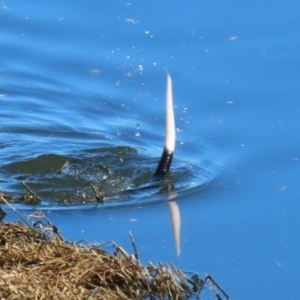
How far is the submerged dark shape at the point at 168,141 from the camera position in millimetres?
6191

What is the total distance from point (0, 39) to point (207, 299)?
4455 mm

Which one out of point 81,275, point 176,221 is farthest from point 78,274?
point 176,221

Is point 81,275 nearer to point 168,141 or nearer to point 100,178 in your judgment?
point 168,141

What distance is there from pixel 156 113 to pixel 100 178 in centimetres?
101

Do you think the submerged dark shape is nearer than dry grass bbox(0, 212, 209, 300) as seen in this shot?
No

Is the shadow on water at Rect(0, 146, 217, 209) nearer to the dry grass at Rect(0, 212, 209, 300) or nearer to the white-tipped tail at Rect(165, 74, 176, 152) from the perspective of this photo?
the white-tipped tail at Rect(165, 74, 176, 152)

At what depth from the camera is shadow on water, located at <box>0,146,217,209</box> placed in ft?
20.7

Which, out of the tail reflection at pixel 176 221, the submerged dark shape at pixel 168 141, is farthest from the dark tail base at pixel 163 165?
the tail reflection at pixel 176 221

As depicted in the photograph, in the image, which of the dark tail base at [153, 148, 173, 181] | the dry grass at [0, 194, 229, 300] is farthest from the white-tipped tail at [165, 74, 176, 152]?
the dry grass at [0, 194, 229, 300]

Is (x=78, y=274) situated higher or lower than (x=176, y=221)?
lower

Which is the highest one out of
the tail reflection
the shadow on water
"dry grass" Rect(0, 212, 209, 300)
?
the shadow on water

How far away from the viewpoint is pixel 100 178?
6781 millimetres

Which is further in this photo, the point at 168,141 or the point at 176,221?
the point at 168,141

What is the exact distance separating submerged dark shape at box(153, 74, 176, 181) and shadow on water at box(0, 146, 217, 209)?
6 centimetres
